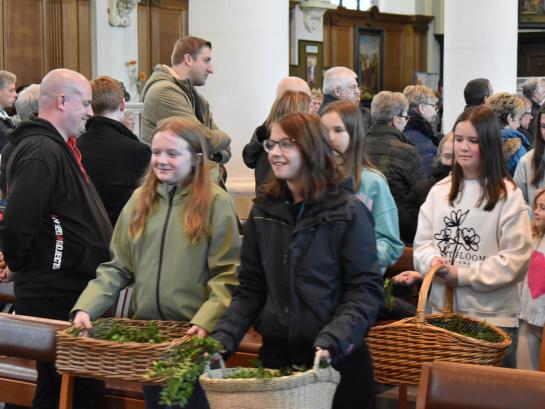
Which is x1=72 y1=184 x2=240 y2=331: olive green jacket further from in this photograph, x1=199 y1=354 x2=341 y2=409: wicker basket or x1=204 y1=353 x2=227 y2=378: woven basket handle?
x1=199 y1=354 x2=341 y2=409: wicker basket

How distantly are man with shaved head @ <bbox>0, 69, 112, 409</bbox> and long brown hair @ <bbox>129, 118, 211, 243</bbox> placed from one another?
0.68 meters

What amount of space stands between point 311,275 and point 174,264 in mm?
704

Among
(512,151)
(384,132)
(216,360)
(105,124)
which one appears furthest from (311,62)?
(216,360)

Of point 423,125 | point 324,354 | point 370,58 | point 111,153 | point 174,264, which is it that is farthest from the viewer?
point 370,58

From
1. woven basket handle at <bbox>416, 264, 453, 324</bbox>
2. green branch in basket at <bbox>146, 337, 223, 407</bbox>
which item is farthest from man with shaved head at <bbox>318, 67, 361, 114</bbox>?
green branch in basket at <bbox>146, 337, 223, 407</bbox>

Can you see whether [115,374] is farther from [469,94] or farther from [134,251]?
[469,94]

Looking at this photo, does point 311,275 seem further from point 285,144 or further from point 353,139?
point 353,139

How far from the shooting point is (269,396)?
10.3 feet

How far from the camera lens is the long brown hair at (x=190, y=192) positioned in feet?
13.3

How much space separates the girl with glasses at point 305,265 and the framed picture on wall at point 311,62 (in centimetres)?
1590

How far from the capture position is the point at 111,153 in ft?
19.3

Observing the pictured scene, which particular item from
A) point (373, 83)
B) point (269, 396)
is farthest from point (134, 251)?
point (373, 83)

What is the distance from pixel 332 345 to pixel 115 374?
2.61ft

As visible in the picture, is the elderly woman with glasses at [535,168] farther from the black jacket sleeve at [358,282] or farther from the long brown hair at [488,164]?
the black jacket sleeve at [358,282]
